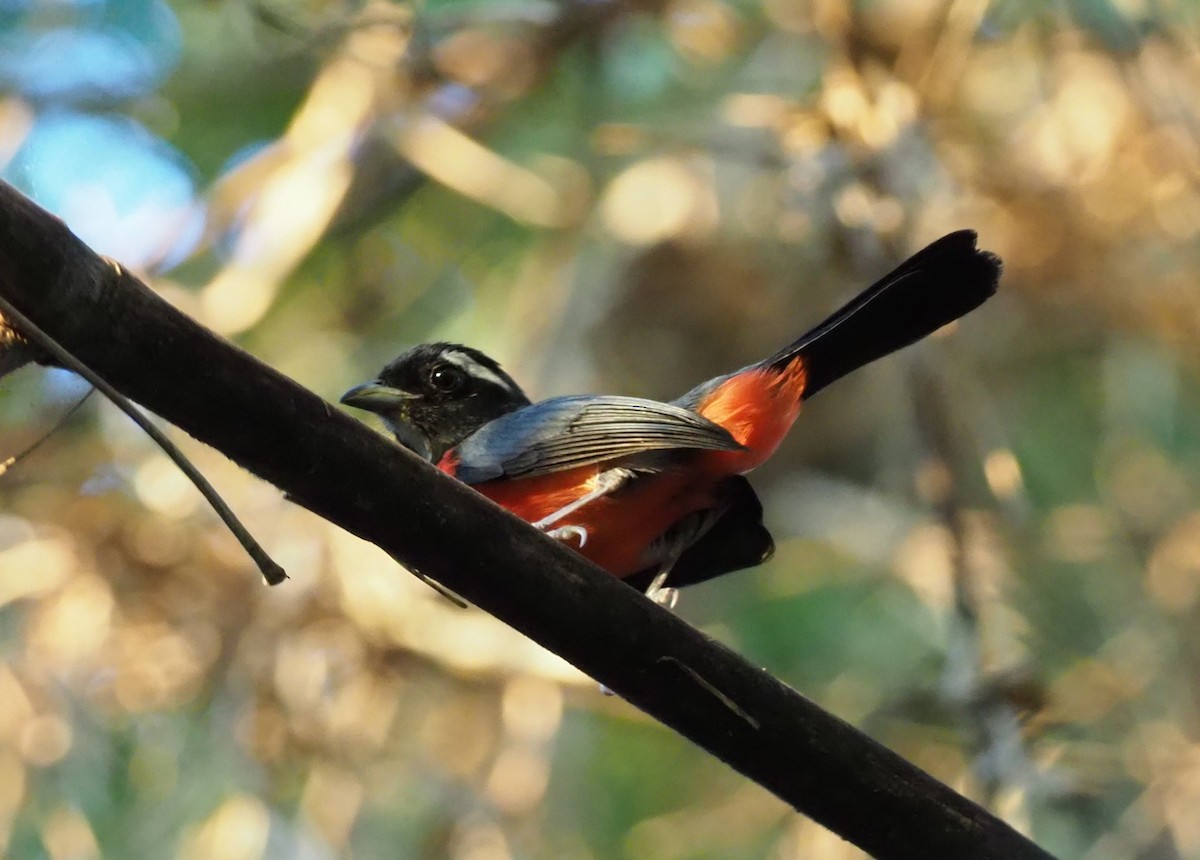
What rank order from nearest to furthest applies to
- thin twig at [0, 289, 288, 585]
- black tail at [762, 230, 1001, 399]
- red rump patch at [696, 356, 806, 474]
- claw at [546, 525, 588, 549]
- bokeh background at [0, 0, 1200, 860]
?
1. thin twig at [0, 289, 288, 585]
2. black tail at [762, 230, 1001, 399]
3. claw at [546, 525, 588, 549]
4. red rump patch at [696, 356, 806, 474]
5. bokeh background at [0, 0, 1200, 860]

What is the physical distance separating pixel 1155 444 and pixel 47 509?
5678 millimetres

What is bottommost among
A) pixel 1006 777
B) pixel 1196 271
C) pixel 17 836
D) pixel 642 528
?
pixel 17 836

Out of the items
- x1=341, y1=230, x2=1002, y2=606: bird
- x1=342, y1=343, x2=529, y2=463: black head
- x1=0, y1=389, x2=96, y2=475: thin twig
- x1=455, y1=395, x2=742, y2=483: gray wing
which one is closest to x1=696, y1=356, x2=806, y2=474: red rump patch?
x1=341, y1=230, x2=1002, y2=606: bird

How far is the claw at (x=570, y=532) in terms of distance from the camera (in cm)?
325

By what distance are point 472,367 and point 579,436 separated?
0.82 metres

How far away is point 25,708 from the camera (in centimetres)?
528

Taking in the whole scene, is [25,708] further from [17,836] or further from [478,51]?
[478,51]

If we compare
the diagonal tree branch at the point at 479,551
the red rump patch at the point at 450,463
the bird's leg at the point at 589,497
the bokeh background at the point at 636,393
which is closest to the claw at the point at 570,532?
the bird's leg at the point at 589,497

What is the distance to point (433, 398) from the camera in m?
4.07

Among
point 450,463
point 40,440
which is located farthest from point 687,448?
point 40,440

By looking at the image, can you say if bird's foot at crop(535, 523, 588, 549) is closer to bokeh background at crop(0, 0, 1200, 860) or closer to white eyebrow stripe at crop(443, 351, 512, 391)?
white eyebrow stripe at crop(443, 351, 512, 391)

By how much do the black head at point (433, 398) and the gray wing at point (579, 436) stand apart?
1.15 ft

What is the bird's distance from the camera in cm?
319

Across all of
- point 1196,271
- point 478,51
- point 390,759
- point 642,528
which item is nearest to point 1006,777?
point 642,528
